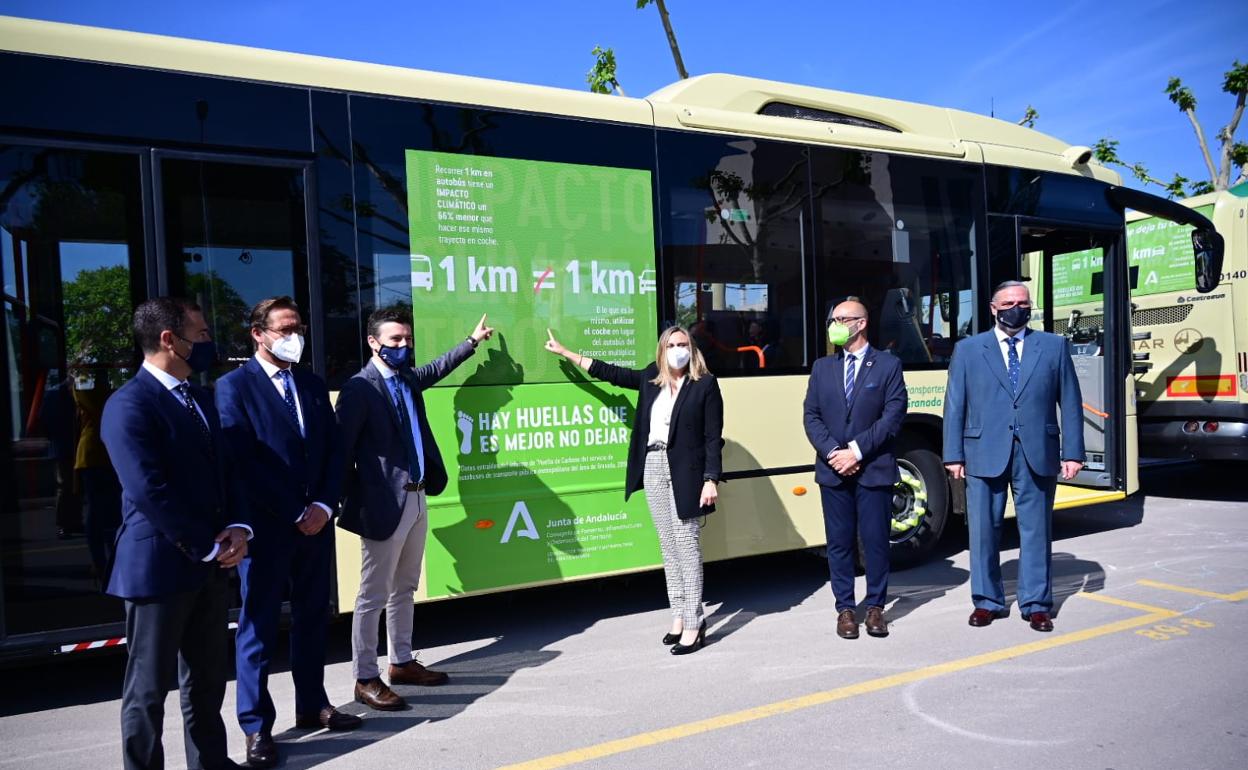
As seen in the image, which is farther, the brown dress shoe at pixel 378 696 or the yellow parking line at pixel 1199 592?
the yellow parking line at pixel 1199 592

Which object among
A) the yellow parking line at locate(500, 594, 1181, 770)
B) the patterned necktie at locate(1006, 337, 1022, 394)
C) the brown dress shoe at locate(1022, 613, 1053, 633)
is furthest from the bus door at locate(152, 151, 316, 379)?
the brown dress shoe at locate(1022, 613, 1053, 633)

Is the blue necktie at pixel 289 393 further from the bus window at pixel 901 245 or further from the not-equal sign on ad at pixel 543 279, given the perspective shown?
the bus window at pixel 901 245

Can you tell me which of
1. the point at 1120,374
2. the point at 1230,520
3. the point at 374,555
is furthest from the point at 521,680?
the point at 1230,520

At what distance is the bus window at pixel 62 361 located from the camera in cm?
397

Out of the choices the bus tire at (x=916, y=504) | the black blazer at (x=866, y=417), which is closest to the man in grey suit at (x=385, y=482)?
the black blazer at (x=866, y=417)

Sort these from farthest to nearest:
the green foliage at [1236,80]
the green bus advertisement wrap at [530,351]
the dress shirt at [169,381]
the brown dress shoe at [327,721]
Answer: the green foliage at [1236,80] < the green bus advertisement wrap at [530,351] < the brown dress shoe at [327,721] < the dress shirt at [169,381]

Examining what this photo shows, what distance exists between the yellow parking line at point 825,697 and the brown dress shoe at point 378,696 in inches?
34.5

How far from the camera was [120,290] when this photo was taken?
4.18 m

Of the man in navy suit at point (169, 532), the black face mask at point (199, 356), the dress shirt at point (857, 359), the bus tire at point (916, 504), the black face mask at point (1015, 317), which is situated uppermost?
the black face mask at point (1015, 317)

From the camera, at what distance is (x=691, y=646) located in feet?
16.1

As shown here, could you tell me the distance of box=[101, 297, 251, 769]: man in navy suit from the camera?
295 cm

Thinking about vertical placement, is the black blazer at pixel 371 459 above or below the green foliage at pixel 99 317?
below

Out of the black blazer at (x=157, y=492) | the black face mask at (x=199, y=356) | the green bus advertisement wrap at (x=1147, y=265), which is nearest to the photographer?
the black blazer at (x=157, y=492)

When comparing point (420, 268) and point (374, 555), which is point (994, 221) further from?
point (374, 555)
